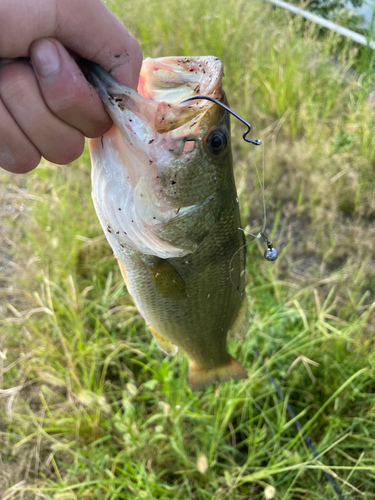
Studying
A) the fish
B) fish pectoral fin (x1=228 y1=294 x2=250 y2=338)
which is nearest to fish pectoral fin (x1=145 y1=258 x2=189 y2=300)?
the fish

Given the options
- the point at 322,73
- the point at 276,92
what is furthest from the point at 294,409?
the point at 322,73

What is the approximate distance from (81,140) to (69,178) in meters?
2.25

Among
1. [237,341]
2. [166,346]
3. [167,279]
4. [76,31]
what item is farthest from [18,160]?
[237,341]

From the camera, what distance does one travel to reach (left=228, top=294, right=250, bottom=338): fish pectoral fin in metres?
1.46

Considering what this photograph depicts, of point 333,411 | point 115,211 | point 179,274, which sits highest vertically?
point 115,211

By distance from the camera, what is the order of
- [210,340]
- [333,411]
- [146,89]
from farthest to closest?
[333,411]
[210,340]
[146,89]

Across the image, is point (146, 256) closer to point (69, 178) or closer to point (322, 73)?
point (69, 178)

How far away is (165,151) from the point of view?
3.14 ft

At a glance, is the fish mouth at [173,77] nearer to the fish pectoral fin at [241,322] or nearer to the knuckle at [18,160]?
the knuckle at [18,160]

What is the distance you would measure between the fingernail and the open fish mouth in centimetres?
15

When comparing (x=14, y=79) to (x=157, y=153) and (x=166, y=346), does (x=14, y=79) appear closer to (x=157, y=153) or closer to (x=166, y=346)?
(x=157, y=153)

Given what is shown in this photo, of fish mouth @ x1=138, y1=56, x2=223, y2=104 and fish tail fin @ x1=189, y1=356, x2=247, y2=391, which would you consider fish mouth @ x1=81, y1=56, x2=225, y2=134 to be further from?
fish tail fin @ x1=189, y1=356, x2=247, y2=391

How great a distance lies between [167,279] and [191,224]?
0.75ft

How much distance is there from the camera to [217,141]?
3.20ft
